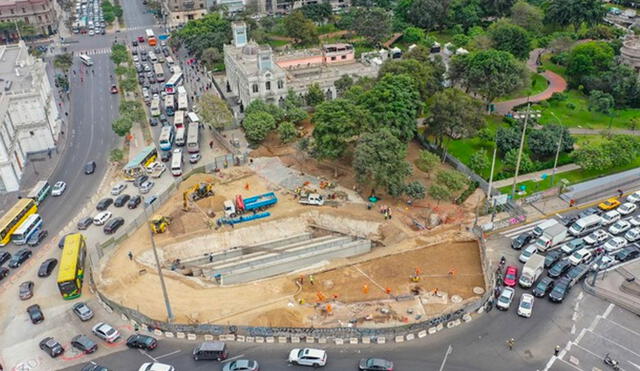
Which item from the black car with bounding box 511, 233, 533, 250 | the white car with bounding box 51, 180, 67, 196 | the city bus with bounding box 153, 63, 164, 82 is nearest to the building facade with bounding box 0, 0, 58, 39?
the city bus with bounding box 153, 63, 164, 82

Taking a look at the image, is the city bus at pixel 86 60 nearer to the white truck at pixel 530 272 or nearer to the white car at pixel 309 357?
the white car at pixel 309 357

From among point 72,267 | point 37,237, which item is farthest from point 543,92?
point 37,237

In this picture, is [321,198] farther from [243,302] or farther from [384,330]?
[384,330]

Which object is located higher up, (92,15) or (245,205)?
(92,15)

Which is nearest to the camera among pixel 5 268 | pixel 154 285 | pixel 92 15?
pixel 154 285

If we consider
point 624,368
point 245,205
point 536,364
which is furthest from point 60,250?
point 624,368

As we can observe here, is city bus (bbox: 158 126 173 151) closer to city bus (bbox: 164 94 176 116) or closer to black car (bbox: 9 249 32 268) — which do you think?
city bus (bbox: 164 94 176 116)

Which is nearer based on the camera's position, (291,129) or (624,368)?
(624,368)
